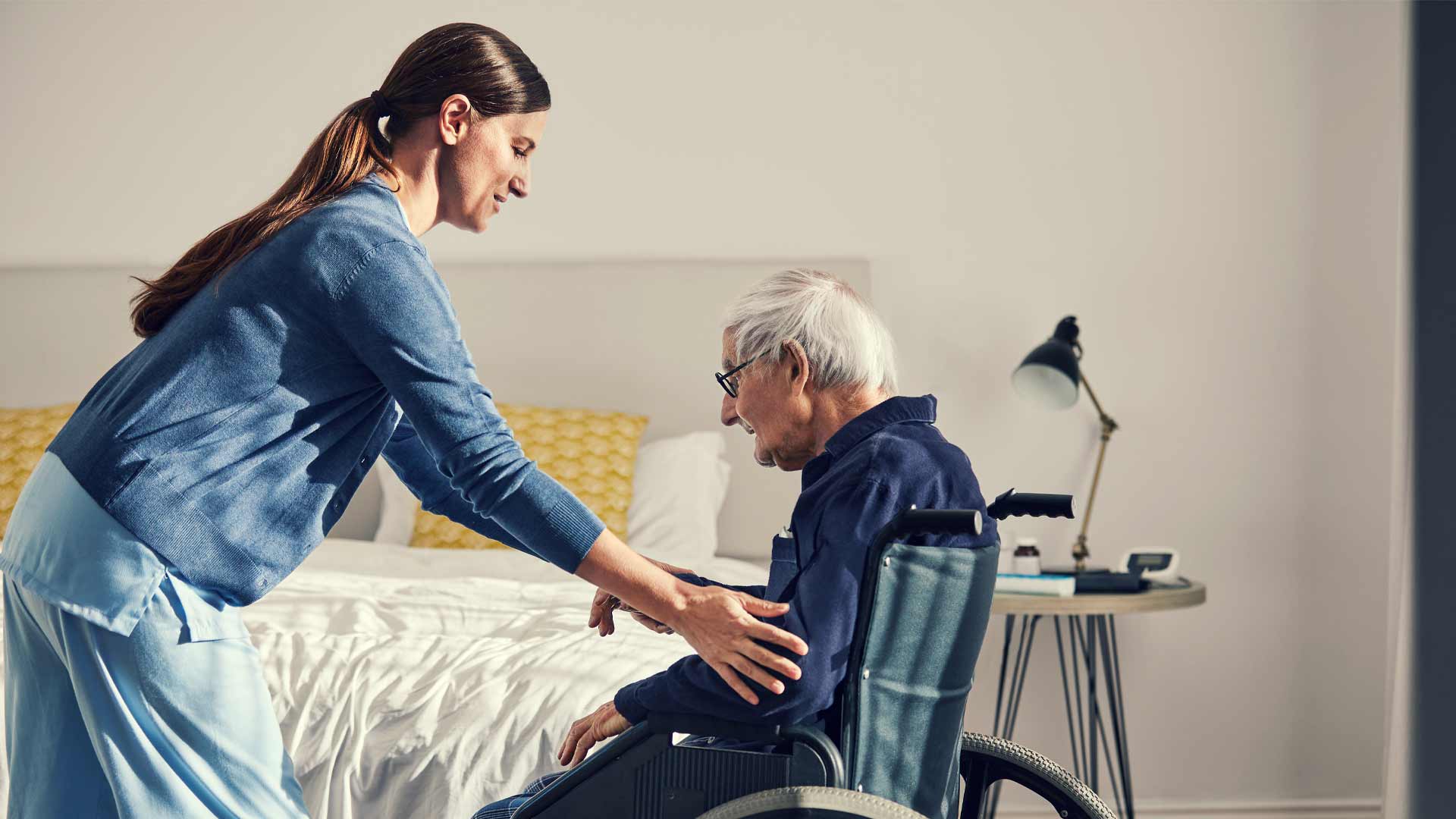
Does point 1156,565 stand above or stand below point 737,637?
below

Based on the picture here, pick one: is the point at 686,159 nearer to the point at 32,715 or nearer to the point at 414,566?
the point at 414,566

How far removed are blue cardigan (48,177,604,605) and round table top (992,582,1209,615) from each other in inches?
77.3

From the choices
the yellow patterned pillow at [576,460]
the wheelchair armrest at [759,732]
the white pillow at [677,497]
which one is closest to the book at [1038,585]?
the white pillow at [677,497]

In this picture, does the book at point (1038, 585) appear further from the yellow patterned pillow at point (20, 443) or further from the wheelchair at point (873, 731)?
the yellow patterned pillow at point (20, 443)

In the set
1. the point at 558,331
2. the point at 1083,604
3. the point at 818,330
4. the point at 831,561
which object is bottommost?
the point at 1083,604

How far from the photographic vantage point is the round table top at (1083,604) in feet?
9.50

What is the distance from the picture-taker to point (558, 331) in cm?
368

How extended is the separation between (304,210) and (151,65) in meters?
3.02

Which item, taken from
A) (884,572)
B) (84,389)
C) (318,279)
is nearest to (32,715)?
(318,279)

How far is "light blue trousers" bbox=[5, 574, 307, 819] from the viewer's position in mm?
1091

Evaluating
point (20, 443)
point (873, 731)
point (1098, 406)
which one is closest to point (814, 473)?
point (873, 731)

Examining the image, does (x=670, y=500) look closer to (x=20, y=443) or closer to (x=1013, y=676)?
(x=1013, y=676)

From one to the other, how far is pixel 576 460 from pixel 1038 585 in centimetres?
126

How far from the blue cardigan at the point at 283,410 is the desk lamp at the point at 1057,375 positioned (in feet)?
7.70
